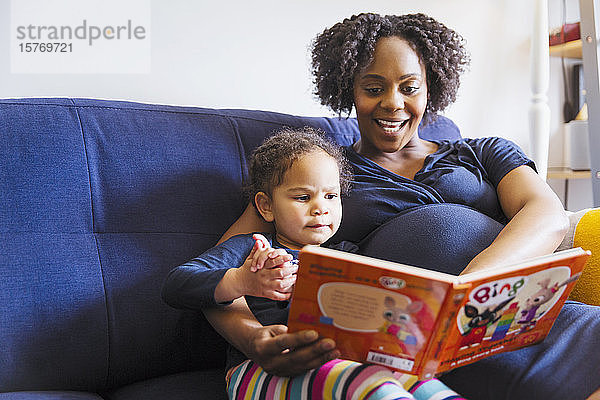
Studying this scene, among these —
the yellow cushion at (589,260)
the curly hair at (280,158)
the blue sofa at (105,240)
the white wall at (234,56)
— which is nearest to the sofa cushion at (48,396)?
the blue sofa at (105,240)

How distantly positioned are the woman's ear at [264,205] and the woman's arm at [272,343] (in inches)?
8.0

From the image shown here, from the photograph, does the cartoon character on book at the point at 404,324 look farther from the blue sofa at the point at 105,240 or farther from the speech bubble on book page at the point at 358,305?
the blue sofa at the point at 105,240

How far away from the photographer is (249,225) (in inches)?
49.4

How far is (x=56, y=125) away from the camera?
123cm

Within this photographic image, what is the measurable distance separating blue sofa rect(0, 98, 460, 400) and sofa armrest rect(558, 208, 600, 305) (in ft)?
2.27

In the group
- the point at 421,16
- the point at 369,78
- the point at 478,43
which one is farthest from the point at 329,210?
the point at 478,43

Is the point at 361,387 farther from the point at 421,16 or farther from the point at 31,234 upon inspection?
the point at 421,16

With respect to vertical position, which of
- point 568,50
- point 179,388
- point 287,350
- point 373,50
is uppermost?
point 568,50

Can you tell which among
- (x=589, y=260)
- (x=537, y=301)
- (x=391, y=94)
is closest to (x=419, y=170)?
(x=391, y=94)

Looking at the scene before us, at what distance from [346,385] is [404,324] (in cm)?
13

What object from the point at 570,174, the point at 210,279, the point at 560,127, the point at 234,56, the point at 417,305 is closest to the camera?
the point at 417,305

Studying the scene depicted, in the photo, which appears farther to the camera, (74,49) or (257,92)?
(257,92)

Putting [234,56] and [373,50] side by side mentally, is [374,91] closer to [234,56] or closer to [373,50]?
[373,50]

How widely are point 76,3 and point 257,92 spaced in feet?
1.75
